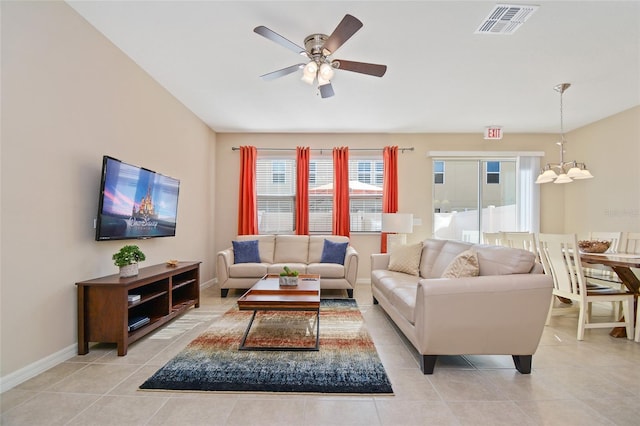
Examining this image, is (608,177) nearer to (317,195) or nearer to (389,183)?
(389,183)

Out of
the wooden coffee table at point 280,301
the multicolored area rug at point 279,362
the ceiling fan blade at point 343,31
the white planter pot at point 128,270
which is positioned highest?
the ceiling fan blade at point 343,31

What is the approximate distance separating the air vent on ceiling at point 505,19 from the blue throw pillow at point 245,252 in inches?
150

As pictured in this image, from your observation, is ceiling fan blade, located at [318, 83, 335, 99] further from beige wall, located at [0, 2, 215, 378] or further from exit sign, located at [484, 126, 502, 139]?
exit sign, located at [484, 126, 502, 139]

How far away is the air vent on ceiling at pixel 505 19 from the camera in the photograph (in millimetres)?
2287

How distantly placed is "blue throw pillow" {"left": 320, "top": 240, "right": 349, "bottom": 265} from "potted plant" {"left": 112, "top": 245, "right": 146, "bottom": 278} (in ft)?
8.73

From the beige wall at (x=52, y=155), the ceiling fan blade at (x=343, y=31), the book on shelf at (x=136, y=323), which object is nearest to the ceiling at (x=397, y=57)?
the ceiling fan blade at (x=343, y=31)

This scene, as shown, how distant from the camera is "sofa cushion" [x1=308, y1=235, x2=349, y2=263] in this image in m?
5.04

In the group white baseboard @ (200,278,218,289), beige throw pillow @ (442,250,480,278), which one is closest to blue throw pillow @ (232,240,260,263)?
white baseboard @ (200,278,218,289)

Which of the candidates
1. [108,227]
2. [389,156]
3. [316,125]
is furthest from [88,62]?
[389,156]

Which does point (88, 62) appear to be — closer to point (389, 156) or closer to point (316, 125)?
point (316, 125)

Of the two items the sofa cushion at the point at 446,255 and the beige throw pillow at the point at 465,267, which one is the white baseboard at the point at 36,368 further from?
the sofa cushion at the point at 446,255

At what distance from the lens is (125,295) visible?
247cm

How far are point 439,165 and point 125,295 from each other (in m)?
A: 5.14

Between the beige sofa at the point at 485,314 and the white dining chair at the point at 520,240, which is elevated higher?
the white dining chair at the point at 520,240
